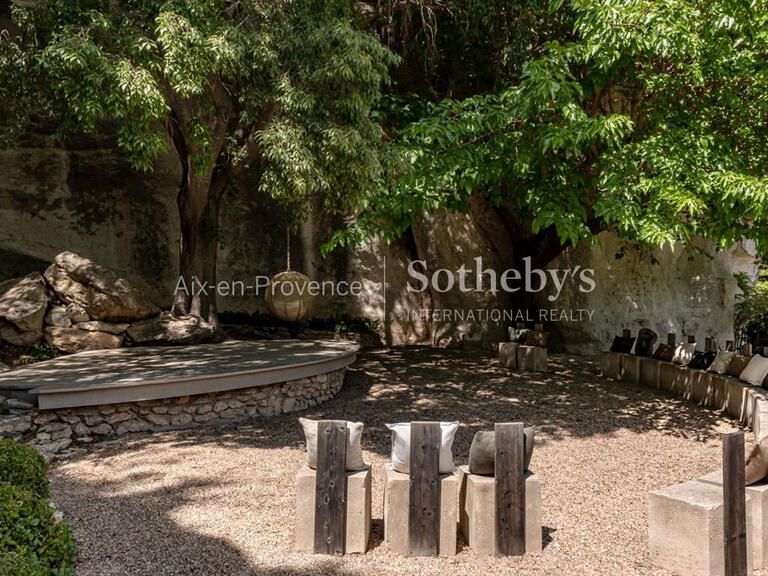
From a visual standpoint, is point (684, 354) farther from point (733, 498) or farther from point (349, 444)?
point (349, 444)

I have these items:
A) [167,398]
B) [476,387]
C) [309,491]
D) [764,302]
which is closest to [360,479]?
[309,491]

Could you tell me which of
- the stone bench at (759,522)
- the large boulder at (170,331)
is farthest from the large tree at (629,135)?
the large boulder at (170,331)

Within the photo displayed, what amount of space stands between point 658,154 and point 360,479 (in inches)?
183

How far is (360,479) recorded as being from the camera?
3510 millimetres

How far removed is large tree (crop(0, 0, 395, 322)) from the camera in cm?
559

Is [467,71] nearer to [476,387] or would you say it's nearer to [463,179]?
[463,179]

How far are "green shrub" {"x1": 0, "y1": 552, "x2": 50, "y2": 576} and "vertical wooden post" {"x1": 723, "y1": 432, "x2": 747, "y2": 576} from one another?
3.24 meters

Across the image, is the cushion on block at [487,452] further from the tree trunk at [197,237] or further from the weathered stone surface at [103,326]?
the tree trunk at [197,237]

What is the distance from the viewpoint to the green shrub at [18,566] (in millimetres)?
2352

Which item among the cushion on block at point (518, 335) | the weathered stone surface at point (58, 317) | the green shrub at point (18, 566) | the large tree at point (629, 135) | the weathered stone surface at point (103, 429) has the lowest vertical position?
the weathered stone surface at point (103, 429)

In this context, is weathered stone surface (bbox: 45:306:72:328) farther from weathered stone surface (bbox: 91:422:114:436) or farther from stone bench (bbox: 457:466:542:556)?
stone bench (bbox: 457:466:542:556)

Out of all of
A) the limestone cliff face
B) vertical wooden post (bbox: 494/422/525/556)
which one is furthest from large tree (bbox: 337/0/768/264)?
the limestone cliff face

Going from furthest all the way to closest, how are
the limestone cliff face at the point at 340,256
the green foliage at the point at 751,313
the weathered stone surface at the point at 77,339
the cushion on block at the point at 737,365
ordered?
1. the green foliage at the point at 751,313
2. the limestone cliff face at the point at 340,256
3. the weathered stone surface at the point at 77,339
4. the cushion on block at the point at 737,365

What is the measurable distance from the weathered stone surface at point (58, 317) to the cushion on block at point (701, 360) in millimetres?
8608
